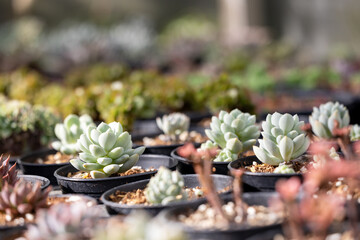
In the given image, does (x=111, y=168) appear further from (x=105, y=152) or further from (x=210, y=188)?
(x=210, y=188)

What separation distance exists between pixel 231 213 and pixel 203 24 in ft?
43.8

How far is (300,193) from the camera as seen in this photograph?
1.92 m

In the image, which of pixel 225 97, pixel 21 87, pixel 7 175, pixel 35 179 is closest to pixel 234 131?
pixel 35 179

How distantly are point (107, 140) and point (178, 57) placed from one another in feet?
24.7

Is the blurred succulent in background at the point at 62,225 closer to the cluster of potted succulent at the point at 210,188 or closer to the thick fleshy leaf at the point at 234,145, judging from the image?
the cluster of potted succulent at the point at 210,188

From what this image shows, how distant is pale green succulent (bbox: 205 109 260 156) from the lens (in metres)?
2.74

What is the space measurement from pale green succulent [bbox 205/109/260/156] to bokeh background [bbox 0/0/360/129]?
3.95 feet

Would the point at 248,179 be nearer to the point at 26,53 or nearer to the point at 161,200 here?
the point at 161,200

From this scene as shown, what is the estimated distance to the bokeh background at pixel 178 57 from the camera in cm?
473

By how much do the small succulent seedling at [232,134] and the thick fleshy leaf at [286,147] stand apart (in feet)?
1.12

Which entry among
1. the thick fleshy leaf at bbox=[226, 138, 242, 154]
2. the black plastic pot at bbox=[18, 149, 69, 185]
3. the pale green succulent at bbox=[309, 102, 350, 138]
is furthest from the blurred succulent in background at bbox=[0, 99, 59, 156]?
the pale green succulent at bbox=[309, 102, 350, 138]

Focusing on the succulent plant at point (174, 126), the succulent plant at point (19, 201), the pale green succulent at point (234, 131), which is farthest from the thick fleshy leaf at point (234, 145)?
the succulent plant at point (19, 201)

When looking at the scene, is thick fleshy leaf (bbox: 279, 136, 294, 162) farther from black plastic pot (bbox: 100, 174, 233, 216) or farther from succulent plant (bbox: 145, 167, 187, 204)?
succulent plant (bbox: 145, 167, 187, 204)

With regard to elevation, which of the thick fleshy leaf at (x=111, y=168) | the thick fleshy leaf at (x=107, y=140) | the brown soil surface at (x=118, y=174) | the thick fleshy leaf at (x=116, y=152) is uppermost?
the thick fleshy leaf at (x=107, y=140)
